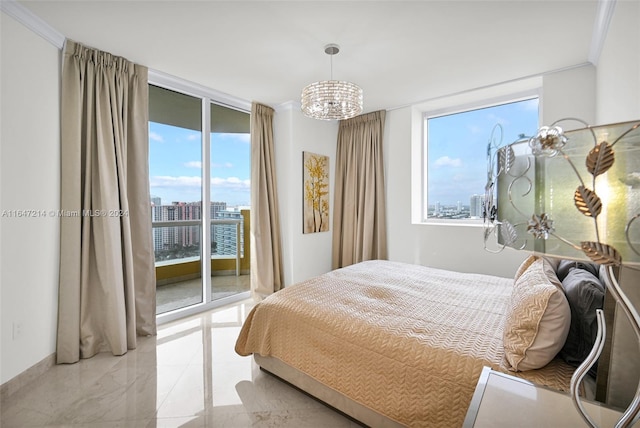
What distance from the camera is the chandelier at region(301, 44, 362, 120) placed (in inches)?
91.0

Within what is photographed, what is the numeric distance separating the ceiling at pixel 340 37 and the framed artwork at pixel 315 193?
123cm

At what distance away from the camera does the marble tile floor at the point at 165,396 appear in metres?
1.79

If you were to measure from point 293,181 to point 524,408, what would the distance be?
336 cm

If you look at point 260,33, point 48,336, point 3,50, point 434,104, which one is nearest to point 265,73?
point 260,33

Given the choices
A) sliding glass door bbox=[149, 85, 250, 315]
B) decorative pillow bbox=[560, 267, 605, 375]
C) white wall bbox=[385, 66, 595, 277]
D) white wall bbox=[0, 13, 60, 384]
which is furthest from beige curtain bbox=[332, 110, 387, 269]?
white wall bbox=[0, 13, 60, 384]

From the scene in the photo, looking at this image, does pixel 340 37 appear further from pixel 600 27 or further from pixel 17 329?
pixel 17 329

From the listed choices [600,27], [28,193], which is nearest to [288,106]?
[28,193]

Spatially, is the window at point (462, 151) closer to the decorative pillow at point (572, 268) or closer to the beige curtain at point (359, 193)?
the beige curtain at point (359, 193)

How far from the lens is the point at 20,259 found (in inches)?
81.5

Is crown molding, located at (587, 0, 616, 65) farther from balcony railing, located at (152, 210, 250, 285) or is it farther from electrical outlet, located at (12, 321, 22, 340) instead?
electrical outlet, located at (12, 321, 22, 340)

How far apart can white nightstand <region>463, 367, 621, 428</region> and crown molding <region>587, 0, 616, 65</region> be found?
234 cm

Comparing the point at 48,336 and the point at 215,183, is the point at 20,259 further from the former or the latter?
the point at 215,183

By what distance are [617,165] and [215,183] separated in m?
3.60

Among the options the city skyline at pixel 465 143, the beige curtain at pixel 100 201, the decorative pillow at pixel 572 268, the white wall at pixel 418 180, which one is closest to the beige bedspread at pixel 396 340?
the decorative pillow at pixel 572 268
